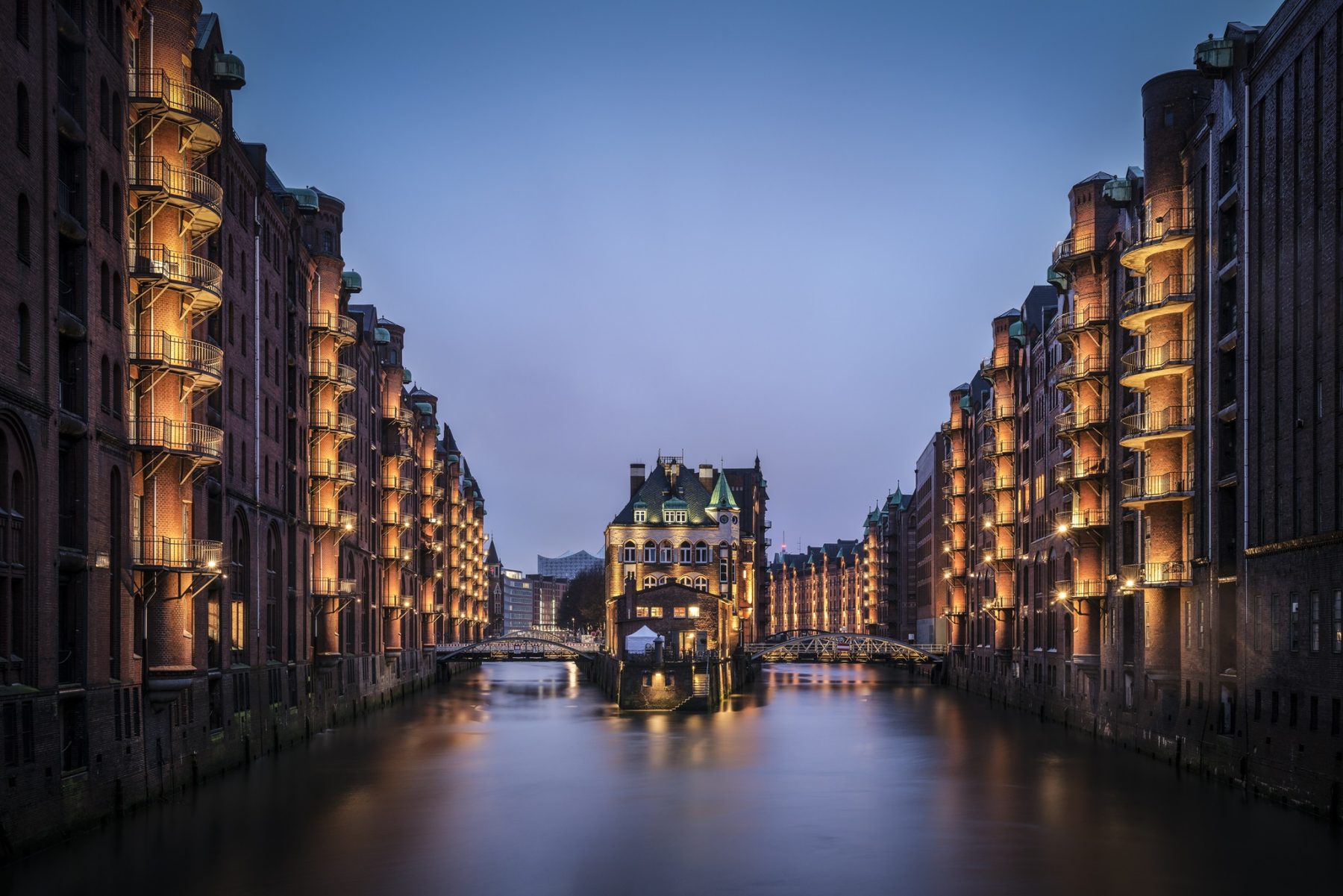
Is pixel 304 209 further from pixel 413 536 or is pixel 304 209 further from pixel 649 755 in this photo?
pixel 413 536

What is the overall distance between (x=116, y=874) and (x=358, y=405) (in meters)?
55.6

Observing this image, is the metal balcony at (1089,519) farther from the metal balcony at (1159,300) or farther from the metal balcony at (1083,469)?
the metal balcony at (1159,300)

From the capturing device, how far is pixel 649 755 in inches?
2694

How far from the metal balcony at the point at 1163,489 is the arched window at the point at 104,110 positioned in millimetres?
36513

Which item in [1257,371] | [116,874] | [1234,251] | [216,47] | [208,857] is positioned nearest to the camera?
[116,874]

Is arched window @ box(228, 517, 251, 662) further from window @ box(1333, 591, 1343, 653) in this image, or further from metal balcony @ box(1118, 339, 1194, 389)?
window @ box(1333, 591, 1343, 653)

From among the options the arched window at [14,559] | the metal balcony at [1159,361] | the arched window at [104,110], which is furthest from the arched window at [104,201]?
the metal balcony at [1159,361]

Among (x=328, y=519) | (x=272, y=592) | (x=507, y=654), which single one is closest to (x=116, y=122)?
(x=272, y=592)

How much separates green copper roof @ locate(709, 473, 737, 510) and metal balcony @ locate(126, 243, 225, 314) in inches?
3637

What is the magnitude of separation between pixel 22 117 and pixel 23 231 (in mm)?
2614

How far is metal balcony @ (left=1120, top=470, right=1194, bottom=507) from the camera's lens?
176 feet

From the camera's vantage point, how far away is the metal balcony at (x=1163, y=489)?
5356 cm

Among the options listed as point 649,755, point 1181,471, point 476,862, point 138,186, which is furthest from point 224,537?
point 1181,471

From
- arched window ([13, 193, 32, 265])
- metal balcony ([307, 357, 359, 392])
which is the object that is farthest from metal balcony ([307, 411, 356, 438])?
arched window ([13, 193, 32, 265])
